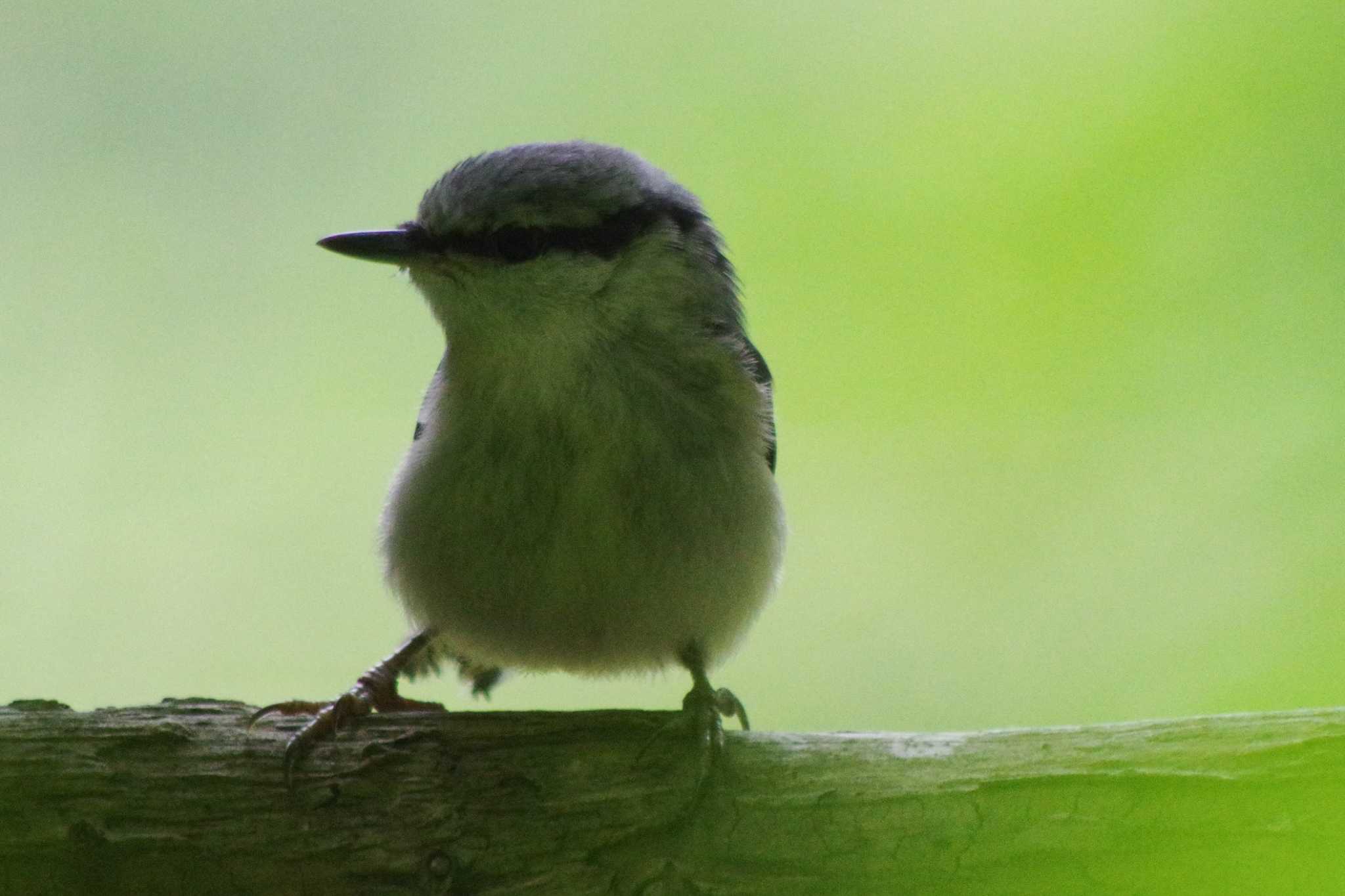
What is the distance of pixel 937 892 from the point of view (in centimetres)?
164

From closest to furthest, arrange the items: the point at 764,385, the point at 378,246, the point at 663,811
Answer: the point at 663,811, the point at 378,246, the point at 764,385

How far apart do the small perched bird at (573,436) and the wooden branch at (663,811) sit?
0.93 ft

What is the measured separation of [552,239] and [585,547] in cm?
55

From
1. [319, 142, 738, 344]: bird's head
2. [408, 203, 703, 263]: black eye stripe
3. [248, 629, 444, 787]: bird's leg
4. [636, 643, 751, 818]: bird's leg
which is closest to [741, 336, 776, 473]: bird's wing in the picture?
[319, 142, 738, 344]: bird's head

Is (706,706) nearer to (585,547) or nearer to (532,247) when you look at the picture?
(585,547)

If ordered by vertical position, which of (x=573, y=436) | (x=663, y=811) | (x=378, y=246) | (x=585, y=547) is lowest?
(x=663, y=811)

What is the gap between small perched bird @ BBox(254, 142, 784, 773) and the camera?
221 centimetres

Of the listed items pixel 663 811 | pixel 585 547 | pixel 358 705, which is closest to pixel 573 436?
pixel 585 547

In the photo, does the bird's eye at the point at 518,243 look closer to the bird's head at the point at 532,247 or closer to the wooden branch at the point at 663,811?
the bird's head at the point at 532,247

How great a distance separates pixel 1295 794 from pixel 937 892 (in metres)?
0.48

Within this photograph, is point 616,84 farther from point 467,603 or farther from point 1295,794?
point 1295,794

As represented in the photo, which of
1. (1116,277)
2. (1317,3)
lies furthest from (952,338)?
(1317,3)

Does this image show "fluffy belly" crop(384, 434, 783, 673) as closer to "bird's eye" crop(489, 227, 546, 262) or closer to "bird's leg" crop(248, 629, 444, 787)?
"bird's leg" crop(248, 629, 444, 787)

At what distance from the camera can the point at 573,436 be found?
86.7 inches
